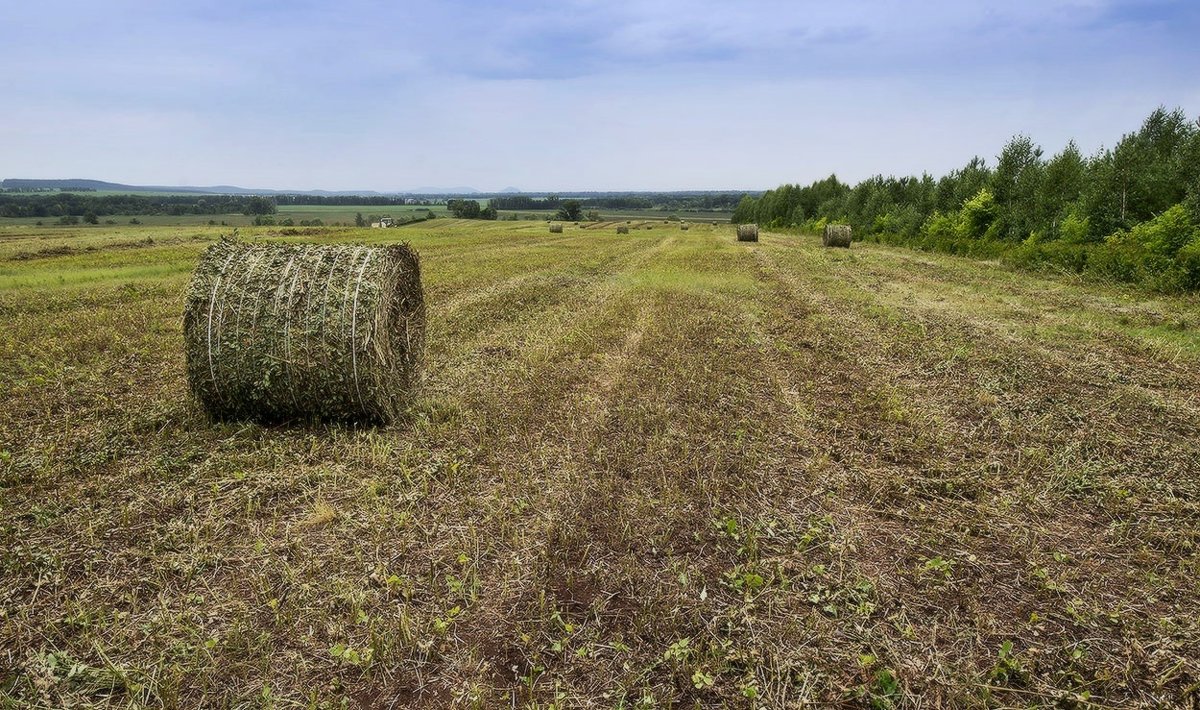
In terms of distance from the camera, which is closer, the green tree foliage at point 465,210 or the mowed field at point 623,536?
the mowed field at point 623,536

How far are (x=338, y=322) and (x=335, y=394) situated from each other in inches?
30.2

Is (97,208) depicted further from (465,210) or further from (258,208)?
(465,210)

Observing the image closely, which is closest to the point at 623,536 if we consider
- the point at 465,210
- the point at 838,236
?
the point at 838,236

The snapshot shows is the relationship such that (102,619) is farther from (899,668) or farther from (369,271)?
(899,668)

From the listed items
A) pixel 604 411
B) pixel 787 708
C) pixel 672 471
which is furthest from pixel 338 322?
pixel 787 708

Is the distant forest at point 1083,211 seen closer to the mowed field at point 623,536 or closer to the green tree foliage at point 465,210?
the mowed field at point 623,536

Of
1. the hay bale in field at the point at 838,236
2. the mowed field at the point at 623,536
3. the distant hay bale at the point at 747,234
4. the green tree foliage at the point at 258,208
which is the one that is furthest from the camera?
the green tree foliage at the point at 258,208

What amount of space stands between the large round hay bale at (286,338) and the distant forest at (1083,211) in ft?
61.9

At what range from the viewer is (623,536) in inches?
182

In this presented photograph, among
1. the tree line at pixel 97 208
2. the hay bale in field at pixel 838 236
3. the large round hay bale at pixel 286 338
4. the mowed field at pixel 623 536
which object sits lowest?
the mowed field at pixel 623 536

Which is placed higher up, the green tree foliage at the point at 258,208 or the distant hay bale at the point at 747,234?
the green tree foliage at the point at 258,208

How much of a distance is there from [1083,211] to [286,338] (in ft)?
92.5

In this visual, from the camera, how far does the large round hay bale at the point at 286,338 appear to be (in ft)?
20.3

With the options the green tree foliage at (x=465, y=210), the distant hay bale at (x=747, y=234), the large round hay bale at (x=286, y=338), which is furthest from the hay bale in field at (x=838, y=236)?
the green tree foliage at (x=465, y=210)
